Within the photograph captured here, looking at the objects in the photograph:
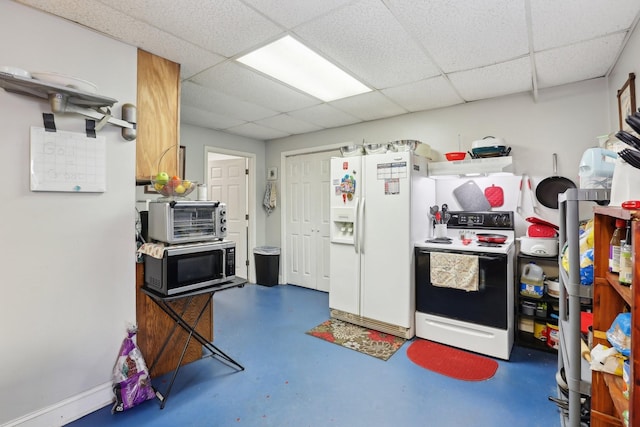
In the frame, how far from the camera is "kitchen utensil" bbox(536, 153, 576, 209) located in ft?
9.37

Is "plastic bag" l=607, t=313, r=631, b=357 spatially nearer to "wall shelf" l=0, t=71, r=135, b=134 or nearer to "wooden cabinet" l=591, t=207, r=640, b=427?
"wooden cabinet" l=591, t=207, r=640, b=427

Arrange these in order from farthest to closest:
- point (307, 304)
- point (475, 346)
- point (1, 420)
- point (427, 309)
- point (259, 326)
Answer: point (307, 304) < point (259, 326) < point (427, 309) < point (475, 346) < point (1, 420)

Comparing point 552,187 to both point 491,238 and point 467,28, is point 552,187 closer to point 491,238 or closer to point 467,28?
point 491,238

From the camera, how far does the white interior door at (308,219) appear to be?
4.57 m

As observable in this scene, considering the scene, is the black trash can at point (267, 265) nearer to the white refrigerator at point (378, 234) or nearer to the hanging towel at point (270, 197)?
the hanging towel at point (270, 197)

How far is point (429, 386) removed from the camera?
7.26ft

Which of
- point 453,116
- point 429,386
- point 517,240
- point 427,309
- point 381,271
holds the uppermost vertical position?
point 453,116

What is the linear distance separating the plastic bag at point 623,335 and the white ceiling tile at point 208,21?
2.14 metres

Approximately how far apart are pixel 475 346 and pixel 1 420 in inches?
128

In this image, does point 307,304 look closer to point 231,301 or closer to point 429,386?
point 231,301

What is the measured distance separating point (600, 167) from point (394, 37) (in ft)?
4.71

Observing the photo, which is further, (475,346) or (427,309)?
(427,309)

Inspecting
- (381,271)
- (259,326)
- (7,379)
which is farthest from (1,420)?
(381,271)

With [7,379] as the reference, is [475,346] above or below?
below
